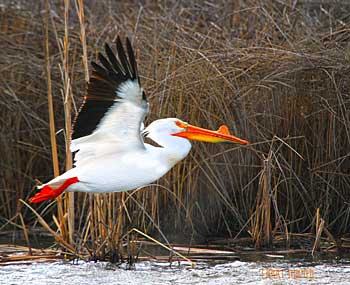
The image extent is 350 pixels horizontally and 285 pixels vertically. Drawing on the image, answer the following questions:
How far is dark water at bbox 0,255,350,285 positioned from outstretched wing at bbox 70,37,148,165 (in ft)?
2.83

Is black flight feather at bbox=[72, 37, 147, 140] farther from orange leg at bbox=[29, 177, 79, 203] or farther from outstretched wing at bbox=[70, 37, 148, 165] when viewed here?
orange leg at bbox=[29, 177, 79, 203]

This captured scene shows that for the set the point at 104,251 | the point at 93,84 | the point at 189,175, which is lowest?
the point at 104,251

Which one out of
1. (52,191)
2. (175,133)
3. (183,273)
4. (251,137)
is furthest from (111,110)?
(251,137)

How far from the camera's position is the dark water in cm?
696

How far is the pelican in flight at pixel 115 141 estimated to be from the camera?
253 inches

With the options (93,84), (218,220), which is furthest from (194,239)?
(93,84)

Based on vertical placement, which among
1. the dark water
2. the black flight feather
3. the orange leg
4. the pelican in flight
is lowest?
the dark water

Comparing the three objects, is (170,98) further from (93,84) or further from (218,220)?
(93,84)

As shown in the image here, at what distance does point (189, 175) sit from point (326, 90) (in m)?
1.46

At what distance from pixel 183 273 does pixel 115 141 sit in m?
1.16

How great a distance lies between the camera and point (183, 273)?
721cm

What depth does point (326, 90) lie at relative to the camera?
8.64 m

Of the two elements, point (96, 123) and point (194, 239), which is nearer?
point (96, 123)

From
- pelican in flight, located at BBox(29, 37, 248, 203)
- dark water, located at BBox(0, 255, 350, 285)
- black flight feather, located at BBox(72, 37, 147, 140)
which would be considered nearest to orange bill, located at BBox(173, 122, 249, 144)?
pelican in flight, located at BBox(29, 37, 248, 203)
